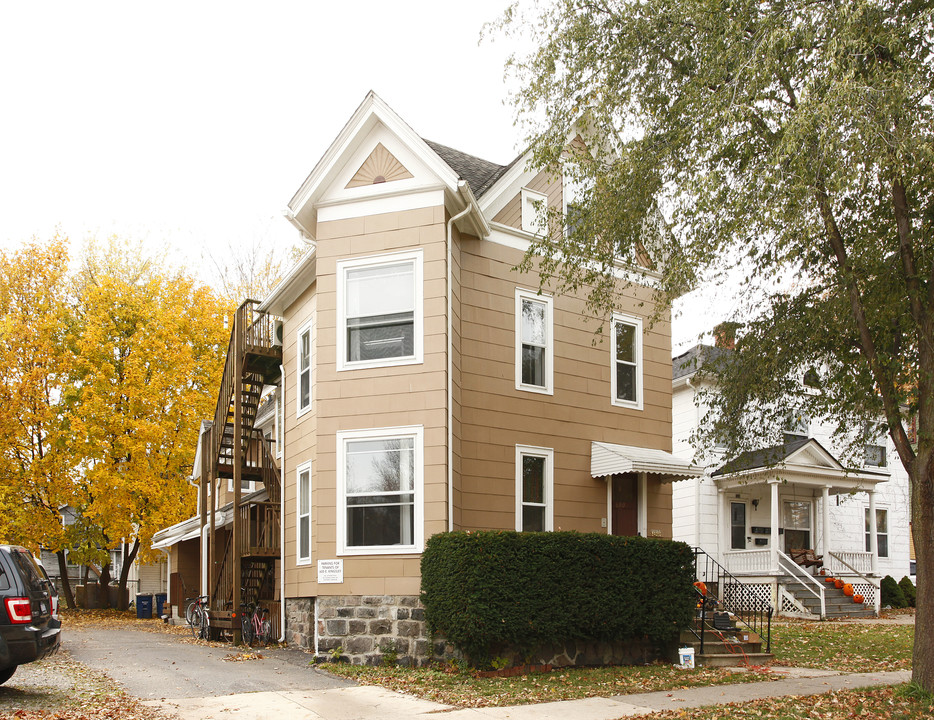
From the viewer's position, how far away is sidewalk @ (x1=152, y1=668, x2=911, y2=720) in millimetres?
9891

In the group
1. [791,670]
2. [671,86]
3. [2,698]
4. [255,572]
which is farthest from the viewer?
[255,572]

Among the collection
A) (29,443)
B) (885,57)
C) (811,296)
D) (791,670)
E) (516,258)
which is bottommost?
(791,670)

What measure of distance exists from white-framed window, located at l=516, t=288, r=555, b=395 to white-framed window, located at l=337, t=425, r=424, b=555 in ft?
9.62

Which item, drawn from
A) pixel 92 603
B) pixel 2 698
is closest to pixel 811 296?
pixel 2 698

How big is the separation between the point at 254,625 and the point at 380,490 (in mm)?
4737

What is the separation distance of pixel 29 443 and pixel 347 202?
17.8 m

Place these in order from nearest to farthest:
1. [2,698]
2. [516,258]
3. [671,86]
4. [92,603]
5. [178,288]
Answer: [2,698]
[671,86]
[516,258]
[178,288]
[92,603]

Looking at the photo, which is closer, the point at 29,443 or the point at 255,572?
the point at 255,572

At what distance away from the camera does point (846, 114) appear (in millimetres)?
9250

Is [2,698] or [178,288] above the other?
[178,288]

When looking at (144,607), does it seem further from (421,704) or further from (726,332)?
(726,332)

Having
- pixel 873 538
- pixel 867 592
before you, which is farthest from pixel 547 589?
pixel 873 538

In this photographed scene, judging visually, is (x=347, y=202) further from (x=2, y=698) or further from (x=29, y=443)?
(x=29, y=443)

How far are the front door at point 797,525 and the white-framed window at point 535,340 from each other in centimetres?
1284
